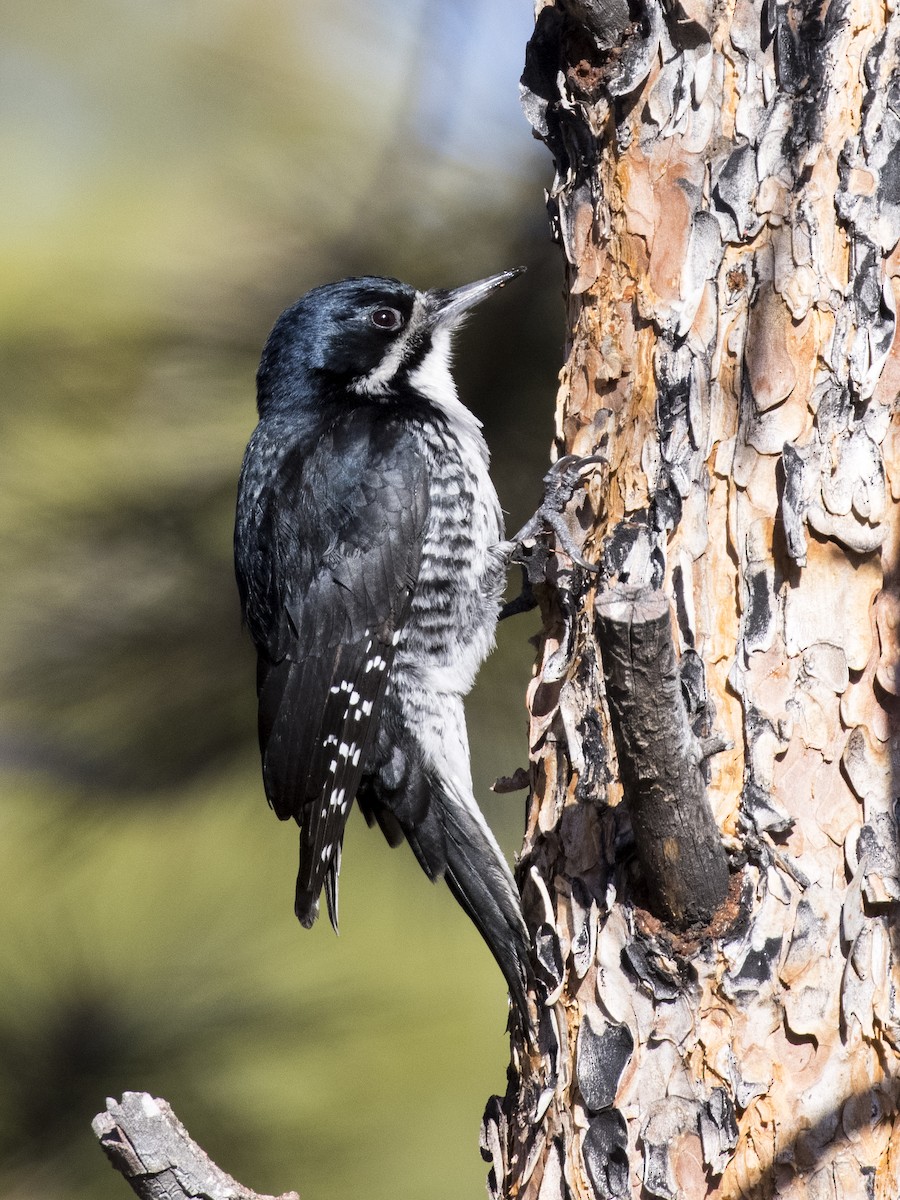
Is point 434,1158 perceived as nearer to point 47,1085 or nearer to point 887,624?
point 47,1085

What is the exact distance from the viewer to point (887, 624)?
1.51 m

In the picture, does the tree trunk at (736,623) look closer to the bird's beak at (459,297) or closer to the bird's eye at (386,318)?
the bird's beak at (459,297)

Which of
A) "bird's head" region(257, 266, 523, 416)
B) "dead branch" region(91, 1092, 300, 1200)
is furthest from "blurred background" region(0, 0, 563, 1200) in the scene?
"dead branch" region(91, 1092, 300, 1200)

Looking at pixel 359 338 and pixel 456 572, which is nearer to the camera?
pixel 456 572

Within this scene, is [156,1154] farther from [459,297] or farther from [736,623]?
[459,297]

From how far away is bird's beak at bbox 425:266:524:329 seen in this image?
216 centimetres

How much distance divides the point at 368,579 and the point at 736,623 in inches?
35.1

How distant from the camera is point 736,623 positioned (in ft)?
5.02

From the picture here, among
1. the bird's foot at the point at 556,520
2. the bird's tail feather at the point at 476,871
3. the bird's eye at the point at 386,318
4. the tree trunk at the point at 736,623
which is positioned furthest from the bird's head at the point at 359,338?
the bird's tail feather at the point at 476,871

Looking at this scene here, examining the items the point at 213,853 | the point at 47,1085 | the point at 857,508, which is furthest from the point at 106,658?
the point at 857,508

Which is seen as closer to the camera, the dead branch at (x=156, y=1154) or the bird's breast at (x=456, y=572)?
the dead branch at (x=156, y=1154)

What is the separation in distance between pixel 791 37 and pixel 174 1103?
2.09m

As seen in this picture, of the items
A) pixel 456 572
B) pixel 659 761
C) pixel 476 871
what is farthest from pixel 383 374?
pixel 659 761

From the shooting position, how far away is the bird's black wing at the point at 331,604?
213cm
